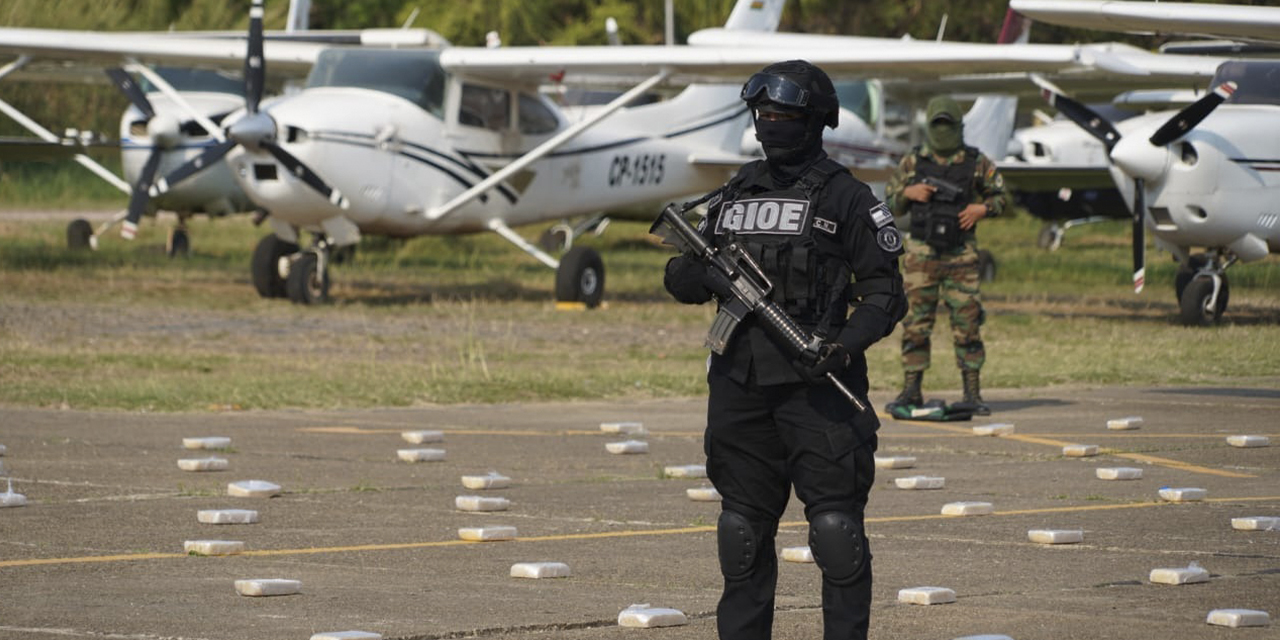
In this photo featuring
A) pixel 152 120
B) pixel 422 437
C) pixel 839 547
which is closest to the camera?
pixel 839 547

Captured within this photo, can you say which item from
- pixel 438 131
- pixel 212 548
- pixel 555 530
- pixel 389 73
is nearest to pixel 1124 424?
pixel 555 530

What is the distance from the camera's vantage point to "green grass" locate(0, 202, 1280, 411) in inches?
550

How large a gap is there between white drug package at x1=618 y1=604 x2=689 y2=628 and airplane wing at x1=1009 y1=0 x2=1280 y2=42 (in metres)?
8.84

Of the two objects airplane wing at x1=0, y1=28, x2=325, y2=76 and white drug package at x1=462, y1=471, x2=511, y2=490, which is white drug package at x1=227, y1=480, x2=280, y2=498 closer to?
white drug package at x1=462, y1=471, x2=511, y2=490

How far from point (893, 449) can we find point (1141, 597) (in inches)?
175

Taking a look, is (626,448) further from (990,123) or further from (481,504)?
(990,123)

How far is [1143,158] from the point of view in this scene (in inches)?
707

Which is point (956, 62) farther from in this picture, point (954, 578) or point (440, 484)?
point (954, 578)

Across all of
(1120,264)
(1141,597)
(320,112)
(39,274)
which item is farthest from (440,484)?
(1120,264)

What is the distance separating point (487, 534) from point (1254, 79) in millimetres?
12925

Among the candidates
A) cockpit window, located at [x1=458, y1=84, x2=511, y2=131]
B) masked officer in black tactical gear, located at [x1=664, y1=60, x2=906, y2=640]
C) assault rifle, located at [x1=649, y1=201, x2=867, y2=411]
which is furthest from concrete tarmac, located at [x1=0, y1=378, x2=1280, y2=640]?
cockpit window, located at [x1=458, y1=84, x2=511, y2=131]

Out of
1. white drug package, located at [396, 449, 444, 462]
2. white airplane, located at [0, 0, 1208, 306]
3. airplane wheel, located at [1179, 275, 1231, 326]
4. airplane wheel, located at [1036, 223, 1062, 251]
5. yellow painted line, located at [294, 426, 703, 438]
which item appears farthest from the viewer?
airplane wheel, located at [1036, 223, 1062, 251]

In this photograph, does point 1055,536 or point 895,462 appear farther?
point 895,462

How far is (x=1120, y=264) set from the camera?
30.2 meters
